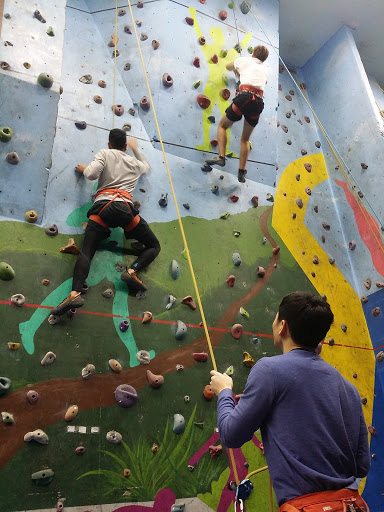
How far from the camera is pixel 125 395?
2.80 metres

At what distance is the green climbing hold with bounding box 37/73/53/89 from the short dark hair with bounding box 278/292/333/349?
251 cm

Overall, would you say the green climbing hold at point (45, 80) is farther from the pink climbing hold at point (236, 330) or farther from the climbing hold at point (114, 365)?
the pink climbing hold at point (236, 330)

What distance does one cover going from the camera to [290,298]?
153 centimetres

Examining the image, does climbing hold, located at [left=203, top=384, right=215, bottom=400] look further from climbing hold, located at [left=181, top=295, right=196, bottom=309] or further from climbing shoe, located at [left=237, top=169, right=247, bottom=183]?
climbing shoe, located at [left=237, top=169, right=247, bottom=183]

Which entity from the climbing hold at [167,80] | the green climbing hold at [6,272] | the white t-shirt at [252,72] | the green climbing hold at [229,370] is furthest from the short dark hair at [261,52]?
the green climbing hold at [6,272]

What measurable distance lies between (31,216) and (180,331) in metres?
1.19

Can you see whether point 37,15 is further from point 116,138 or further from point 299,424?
point 299,424

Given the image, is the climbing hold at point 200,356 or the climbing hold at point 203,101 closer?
the climbing hold at point 200,356

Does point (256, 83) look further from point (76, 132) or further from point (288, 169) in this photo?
point (76, 132)

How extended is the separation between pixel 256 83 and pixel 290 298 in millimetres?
2779

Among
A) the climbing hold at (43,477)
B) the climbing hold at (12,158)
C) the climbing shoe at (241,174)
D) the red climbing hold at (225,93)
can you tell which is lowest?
the climbing hold at (43,477)

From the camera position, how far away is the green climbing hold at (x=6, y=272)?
2.72 metres

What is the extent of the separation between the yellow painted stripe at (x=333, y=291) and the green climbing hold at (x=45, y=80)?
6.93ft

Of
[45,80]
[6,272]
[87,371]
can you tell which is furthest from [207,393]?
[45,80]
